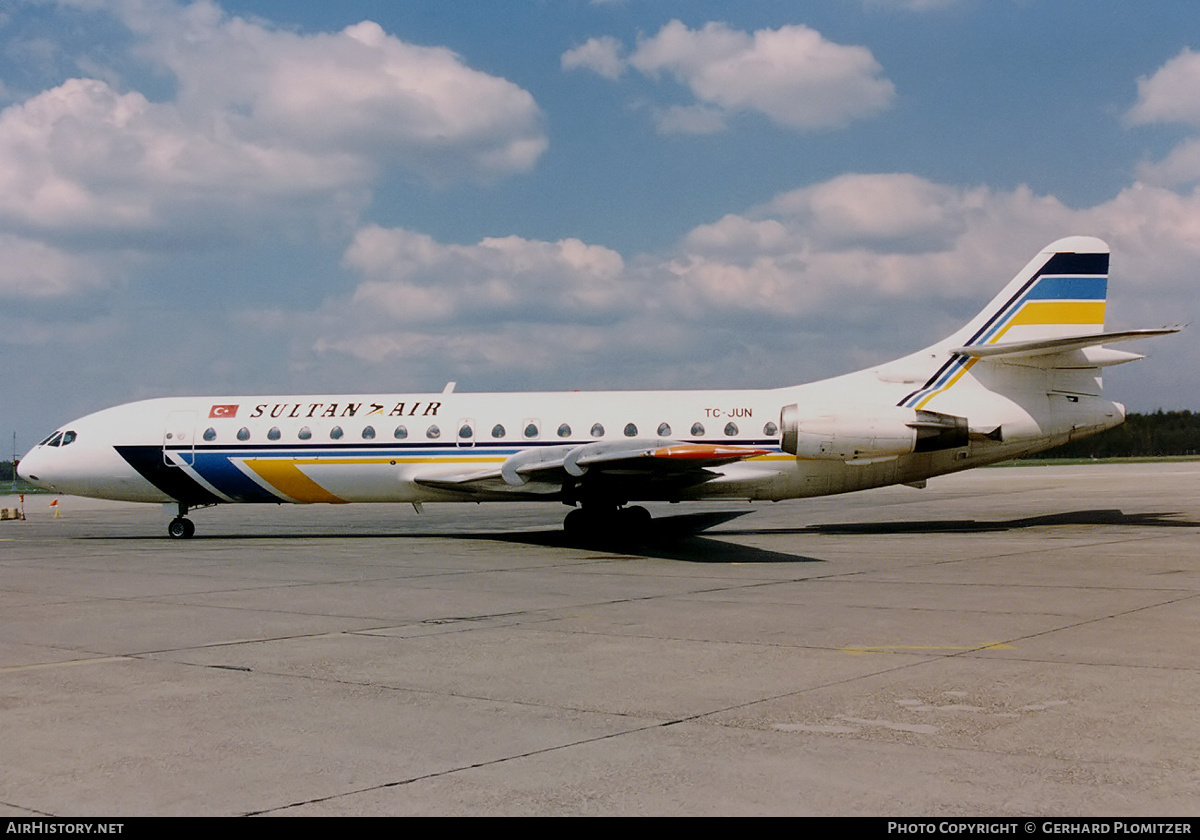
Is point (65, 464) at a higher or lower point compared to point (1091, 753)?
higher

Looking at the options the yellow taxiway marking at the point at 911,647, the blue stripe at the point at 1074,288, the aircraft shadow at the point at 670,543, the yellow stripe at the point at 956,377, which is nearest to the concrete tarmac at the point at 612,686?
the yellow taxiway marking at the point at 911,647

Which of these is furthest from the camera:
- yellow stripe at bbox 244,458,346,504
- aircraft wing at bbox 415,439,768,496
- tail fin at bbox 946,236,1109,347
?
yellow stripe at bbox 244,458,346,504

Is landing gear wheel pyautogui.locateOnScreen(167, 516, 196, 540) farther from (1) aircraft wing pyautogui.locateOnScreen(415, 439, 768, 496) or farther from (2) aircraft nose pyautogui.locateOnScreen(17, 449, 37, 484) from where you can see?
(1) aircraft wing pyautogui.locateOnScreen(415, 439, 768, 496)

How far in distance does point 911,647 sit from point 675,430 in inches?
551

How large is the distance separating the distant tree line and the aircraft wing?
9754 cm

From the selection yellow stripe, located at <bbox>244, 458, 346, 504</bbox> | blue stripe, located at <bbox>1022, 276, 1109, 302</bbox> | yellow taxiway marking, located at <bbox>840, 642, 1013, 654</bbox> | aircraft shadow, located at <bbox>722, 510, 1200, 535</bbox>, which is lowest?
aircraft shadow, located at <bbox>722, 510, 1200, 535</bbox>

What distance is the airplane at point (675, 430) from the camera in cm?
2200

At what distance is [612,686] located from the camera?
783 cm

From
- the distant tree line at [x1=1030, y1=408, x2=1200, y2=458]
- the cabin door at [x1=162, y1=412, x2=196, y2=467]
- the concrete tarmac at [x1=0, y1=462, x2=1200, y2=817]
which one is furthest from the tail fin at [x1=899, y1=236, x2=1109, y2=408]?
the distant tree line at [x1=1030, y1=408, x2=1200, y2=458]

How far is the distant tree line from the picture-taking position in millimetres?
Result: 107875
